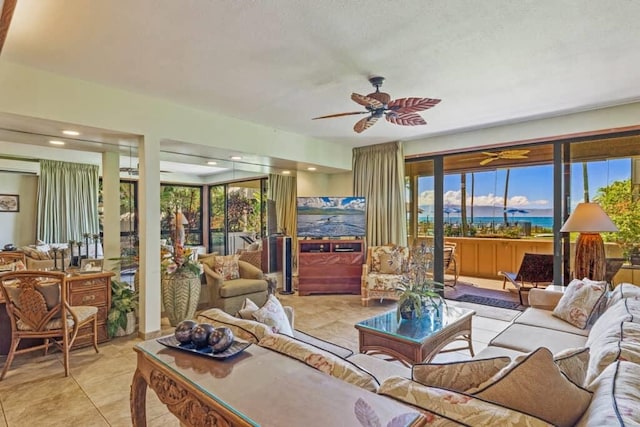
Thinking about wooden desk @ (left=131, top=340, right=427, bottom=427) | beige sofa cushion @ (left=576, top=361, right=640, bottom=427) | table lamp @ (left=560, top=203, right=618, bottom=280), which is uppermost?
table lamp @ (left=560, top=203, right=618, bottom=280)

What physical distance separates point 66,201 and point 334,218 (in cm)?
375

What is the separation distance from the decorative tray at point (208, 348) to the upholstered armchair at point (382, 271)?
140 inches

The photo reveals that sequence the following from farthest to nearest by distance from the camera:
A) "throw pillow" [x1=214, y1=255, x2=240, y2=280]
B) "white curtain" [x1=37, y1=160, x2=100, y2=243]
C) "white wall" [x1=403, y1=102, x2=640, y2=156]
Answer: "throw pillow" [x1=214, y1=255, x2=240, y2=280] → "white wall" [x1=403, y1=102, x2=640, y2=156] → "white curtain" [x1=37, y1=160, x2=100, y2=243]

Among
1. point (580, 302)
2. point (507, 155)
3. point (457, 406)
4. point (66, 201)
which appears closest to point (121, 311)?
point (66, 201)

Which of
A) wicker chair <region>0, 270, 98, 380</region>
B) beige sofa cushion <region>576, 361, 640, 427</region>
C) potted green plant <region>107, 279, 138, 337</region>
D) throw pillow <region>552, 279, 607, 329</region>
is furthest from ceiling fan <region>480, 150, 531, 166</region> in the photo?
wicker chair <region>0, 270, 98, 380</region>

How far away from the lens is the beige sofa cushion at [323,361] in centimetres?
130

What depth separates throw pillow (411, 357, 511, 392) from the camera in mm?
1271

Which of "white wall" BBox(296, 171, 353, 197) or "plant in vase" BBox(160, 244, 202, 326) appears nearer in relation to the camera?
"plant in vase" BBox(160, 244, 202, 326)

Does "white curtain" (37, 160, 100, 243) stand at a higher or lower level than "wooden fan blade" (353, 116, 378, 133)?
lower

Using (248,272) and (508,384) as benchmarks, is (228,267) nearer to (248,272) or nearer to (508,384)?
(248,272)

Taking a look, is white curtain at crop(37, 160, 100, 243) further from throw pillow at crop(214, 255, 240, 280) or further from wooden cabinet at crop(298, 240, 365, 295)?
wooden cabinet at crop(298, 240, 365, 295)

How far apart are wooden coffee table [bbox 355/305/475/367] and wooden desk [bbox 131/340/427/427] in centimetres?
137

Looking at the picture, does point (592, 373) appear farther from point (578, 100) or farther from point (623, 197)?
point (623, 197)

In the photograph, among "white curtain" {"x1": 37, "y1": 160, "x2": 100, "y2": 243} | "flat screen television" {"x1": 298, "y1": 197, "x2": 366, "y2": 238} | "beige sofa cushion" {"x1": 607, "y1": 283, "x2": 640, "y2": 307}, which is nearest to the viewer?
"beige sofa cushion" {"x1": 607, "y1": 283, "x2": 640, "y2": 307}
